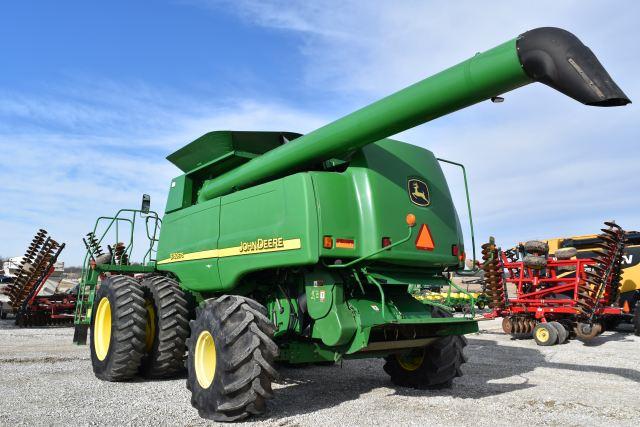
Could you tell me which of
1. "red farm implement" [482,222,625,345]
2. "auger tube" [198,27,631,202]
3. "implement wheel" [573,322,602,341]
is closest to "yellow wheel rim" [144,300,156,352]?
"auger tube" [198,27,631,202]

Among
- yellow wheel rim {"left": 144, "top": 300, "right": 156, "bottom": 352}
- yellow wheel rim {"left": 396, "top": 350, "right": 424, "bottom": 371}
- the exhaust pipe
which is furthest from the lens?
yellow wheel rim {"left": 144, "top": 300, "right": 156, "bottom": 352}

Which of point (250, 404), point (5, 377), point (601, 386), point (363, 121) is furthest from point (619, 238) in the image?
point (5, 377)

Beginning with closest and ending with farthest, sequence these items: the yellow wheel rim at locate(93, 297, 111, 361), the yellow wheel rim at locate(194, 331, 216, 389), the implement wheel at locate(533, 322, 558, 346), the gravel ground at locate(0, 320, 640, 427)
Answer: the gravel ground at locate(0, 320, 640, 427) < the yellow wheel rim at locate(194, 331, 216, 389) < the yellow wheel rim at locate(93, 297, 111, 361) < the implement wheel at locate(533, 322, 558, 346)

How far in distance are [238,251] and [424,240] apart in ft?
7.02

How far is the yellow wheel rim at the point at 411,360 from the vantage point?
6.80 metres

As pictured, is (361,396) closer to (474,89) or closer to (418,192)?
(418,192)

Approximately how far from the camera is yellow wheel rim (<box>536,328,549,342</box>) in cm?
1227

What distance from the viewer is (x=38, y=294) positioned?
17.6 meters

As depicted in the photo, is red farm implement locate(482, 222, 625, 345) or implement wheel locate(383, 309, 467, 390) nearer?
implement wheel locate(383, 309, 467, 390)

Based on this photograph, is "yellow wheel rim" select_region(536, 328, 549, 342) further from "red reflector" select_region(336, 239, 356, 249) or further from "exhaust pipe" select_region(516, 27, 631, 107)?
"exhaust pipe" select_region(516, 27, 631, 107)

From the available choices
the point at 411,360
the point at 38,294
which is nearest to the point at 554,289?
the point at 411,360

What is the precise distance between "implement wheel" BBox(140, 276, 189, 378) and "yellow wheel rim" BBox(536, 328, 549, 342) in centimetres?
Answer: 843

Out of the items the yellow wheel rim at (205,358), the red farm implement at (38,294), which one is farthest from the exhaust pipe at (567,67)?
the red farm implement at (38,294)

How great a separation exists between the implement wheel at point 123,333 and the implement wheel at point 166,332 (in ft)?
0.62
